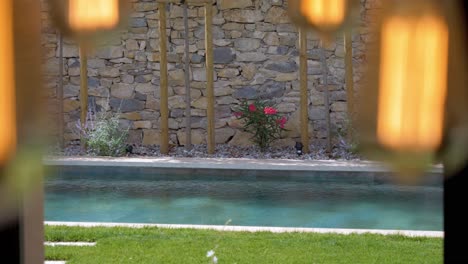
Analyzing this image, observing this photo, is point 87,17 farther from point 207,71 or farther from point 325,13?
point 207,71

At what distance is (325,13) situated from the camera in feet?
2.88

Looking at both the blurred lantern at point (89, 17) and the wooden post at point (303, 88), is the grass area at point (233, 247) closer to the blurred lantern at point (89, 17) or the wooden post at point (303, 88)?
the blurred lantern at point (89, 17)

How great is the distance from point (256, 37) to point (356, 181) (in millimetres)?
2671

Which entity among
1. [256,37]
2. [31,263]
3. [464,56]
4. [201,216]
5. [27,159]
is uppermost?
[256,37]

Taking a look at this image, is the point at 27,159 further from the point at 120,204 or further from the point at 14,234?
the point at 120,204

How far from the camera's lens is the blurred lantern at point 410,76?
84cm

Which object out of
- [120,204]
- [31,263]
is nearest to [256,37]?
[120,204]

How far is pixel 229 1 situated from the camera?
9.93 meters

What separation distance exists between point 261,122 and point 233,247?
195 inches

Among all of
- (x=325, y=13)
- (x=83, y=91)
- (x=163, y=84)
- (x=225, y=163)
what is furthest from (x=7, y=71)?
(x=83, y=91)

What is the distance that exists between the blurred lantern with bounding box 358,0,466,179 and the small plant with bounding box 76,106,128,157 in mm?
8764

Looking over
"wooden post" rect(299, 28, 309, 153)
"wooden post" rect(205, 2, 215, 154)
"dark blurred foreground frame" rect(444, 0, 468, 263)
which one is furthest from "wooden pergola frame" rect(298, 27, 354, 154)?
"dark blurred foreground frame" rect(444, 0, 468, 263)

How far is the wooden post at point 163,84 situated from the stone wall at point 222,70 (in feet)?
1.84

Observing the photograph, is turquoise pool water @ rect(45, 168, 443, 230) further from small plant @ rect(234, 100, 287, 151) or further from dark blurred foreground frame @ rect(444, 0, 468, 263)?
dark blurred foreground frame @ rect(444, 0, 468, 263)
